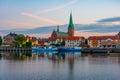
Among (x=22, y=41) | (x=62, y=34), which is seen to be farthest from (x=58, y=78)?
(x=62, y=34)

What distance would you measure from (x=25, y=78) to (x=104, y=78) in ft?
25.1

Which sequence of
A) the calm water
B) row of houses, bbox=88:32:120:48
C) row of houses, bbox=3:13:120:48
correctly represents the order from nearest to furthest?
the calm water < row of houses, bbox=88:32:120:48 < row of houses, bbox=3:13:120:48

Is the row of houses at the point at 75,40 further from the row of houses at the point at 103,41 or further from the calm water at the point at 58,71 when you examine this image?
the calm water at the point at 58,71

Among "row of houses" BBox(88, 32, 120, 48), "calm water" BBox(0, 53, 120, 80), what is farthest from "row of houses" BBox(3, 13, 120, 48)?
"calm water" BBox(0, 53, 120, 80)

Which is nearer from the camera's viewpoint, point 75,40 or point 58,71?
point 58,71

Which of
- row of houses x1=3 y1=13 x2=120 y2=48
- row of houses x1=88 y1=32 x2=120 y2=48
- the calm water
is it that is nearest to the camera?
the calm water

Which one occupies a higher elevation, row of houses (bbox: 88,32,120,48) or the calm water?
row of houses (bbox: 88,32,120,48)

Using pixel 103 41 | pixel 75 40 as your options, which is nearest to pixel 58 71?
pixel 103 41

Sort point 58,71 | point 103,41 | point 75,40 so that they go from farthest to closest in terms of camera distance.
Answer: point 75,40, point 103,41, point 58,71

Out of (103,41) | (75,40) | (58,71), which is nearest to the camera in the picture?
(58,71)

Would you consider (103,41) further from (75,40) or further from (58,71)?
(58,71)

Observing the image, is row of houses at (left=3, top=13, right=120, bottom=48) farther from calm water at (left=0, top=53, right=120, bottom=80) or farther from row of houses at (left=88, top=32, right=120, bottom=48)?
calm water at (left=0, top=53, right=120, bottom=80)

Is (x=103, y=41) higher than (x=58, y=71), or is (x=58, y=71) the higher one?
(x=103, y=41)

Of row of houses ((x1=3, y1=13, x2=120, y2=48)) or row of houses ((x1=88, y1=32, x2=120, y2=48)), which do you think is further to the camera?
row of houses ((x1=3, y1=13, x2=120, y2=48))
